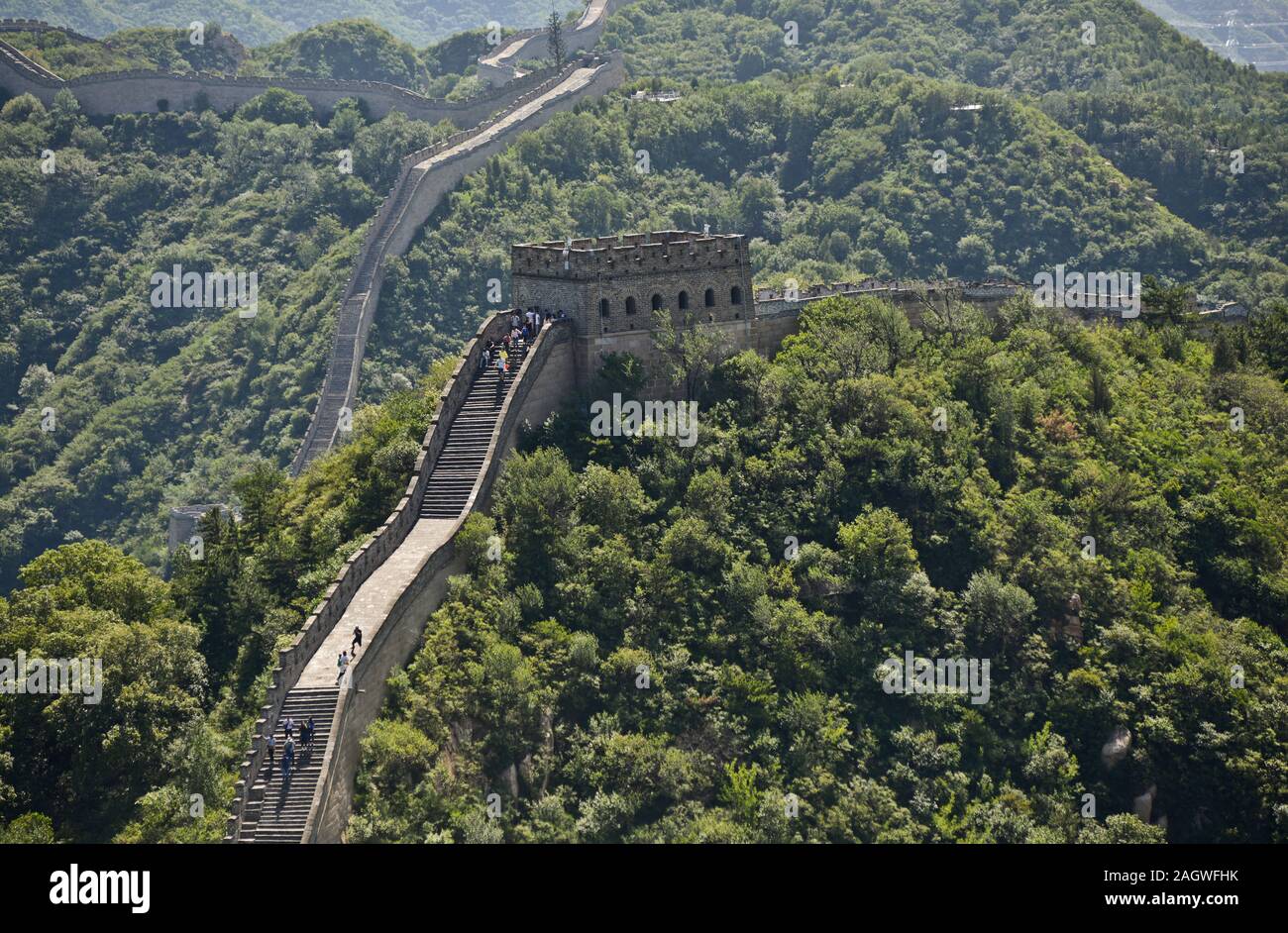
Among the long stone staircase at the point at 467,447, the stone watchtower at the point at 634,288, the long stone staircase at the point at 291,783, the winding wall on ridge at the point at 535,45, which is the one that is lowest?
the long stone staircase at the point at 291,783

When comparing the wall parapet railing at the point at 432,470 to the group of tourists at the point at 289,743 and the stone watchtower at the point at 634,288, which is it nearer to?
the group of tourists at the point at 289,743

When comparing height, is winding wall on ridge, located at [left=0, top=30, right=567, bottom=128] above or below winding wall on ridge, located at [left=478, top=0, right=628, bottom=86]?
below

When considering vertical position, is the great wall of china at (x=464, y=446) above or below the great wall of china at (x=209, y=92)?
below

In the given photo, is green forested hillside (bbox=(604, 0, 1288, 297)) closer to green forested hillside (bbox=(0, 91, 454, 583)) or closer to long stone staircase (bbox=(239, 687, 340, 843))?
green forested hillside (bbox=(0, 91, 454, 583))

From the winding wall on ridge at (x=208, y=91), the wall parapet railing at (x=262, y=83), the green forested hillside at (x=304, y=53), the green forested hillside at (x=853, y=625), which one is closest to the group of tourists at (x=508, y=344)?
the green forested hillside at (x=853, y=625)

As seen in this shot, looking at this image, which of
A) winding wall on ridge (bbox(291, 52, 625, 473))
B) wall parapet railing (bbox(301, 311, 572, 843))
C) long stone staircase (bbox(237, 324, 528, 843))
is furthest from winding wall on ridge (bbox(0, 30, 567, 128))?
long stone staircase (bbox(237, 324, 528, 843))
